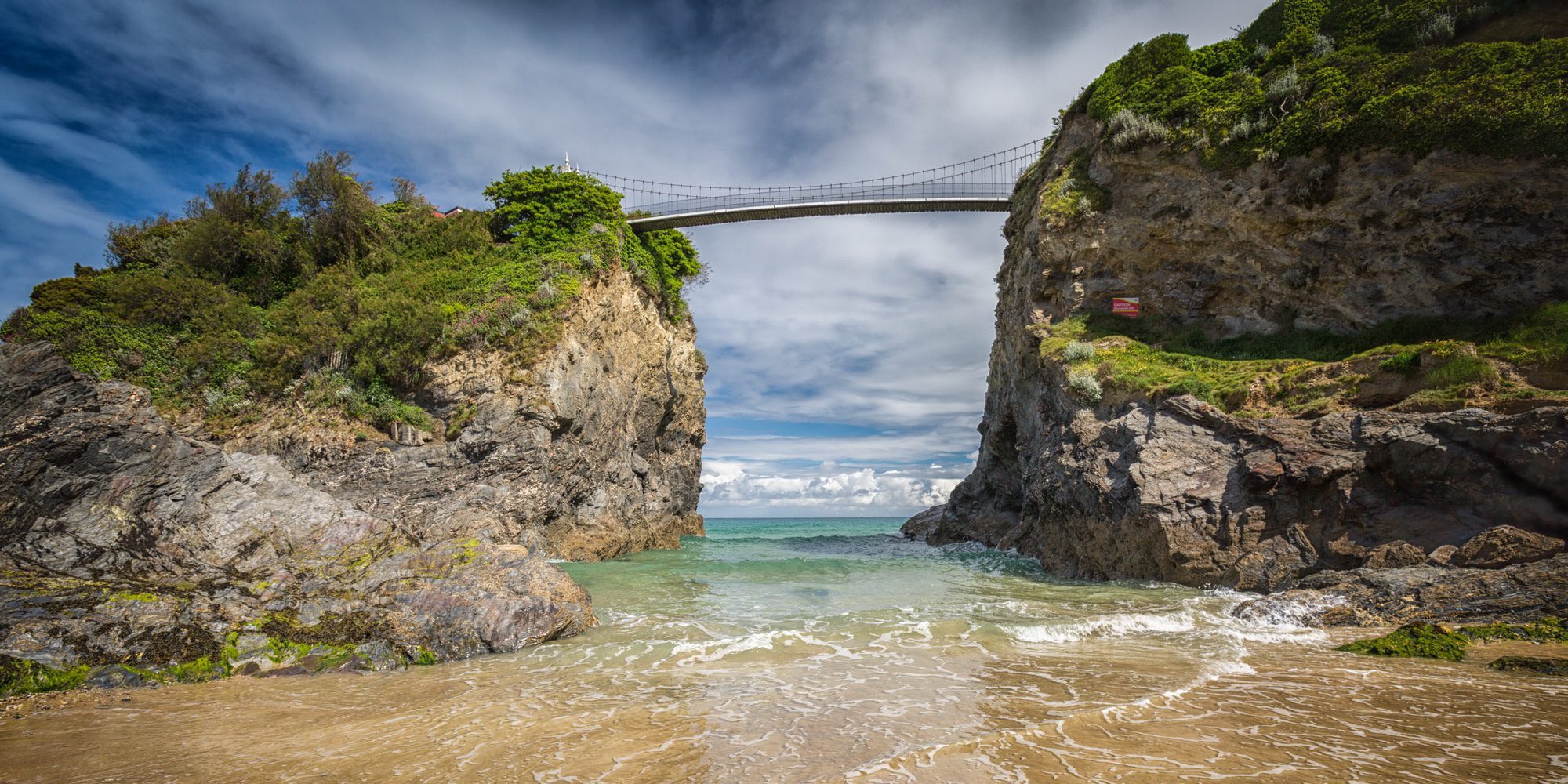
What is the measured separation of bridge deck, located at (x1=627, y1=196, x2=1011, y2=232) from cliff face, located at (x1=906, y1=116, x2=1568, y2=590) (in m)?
3.78

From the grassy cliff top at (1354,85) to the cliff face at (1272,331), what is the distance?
0.63 metres

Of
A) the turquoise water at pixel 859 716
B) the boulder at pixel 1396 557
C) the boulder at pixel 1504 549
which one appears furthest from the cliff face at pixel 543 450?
Result: the boulder at pixel 1504 549

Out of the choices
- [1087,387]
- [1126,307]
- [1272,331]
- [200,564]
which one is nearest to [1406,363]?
[1272,331]

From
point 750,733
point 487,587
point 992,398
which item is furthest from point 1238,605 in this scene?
point 992,398

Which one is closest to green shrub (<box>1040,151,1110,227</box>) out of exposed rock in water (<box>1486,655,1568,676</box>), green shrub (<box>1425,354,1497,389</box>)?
green shrub (<box>1425,354,1497,389</box>)

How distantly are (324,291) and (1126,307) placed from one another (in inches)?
1085

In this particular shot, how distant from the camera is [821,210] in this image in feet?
97.2

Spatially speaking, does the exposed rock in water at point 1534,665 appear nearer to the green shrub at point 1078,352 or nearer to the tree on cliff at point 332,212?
the green shrub at point 1078,352

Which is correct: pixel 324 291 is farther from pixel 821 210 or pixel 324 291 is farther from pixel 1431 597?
pixel 1431 597

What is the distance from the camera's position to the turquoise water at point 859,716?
386 centimetres

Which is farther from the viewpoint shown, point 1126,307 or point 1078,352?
point 1126,307

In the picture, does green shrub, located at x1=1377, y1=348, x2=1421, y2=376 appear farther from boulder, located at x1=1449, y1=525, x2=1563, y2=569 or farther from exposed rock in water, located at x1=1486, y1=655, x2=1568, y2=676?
exposed rock in water, located at x1=1486, y1=655, x2=1568, y2=676

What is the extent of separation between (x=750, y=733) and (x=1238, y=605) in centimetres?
893

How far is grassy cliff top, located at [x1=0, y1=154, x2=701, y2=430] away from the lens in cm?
1786
